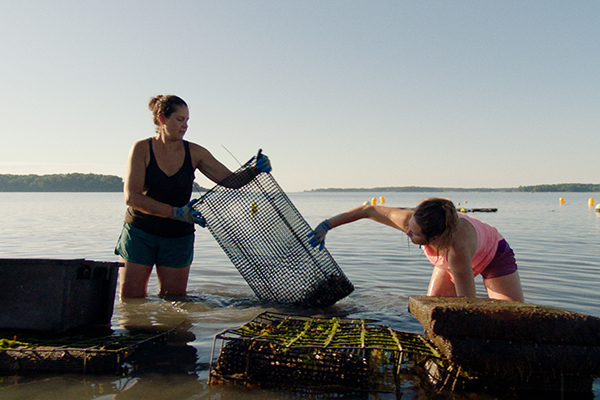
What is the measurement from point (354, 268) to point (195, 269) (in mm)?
2699

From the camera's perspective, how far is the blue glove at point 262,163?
14.0 feet

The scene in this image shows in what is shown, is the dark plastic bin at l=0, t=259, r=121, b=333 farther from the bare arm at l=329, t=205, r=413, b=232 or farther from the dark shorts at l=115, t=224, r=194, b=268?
the bare arm at l=329, t=205, r=413, b=232

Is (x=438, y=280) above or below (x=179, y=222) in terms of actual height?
below

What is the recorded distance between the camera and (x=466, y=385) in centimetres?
264

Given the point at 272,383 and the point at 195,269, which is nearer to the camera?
the point at 272,383

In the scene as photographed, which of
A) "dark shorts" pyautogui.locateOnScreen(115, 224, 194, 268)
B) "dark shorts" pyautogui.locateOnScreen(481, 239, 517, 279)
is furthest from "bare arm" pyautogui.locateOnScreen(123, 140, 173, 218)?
"dark shorts" pyautogui.locateOnScreen(481, 239, 517, 279)

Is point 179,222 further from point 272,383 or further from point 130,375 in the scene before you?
point 272,383

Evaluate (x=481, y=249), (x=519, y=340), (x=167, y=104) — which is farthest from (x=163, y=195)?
(x=519, y=340)

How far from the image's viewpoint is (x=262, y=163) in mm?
4266

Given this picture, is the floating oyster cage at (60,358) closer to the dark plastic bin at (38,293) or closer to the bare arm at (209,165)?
the dark plastic bin at (38,293)

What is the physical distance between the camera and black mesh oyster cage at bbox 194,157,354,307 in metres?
4.34

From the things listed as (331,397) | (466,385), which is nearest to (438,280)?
(466,385)

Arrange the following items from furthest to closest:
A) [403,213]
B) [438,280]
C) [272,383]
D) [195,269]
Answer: [195,269] < [438,280] < [403,213] < [272,383]

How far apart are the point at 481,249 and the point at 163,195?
280cm
